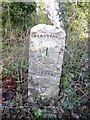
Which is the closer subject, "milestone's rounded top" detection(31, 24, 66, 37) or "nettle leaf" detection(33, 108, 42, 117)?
"milestone's rounded top" detection(31, 24, 66, 37)

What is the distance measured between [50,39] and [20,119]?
94 centimetres

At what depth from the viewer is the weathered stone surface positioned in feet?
10.1

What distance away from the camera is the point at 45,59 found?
3.17 meters

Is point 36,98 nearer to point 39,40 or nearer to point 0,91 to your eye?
point 0,91

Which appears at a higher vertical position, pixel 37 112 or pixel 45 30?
pixel 45 30

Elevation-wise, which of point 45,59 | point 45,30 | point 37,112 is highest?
point 45,30

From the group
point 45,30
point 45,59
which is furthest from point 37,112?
point 45,30

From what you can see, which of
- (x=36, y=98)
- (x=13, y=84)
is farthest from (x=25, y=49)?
(x=36, y=98)

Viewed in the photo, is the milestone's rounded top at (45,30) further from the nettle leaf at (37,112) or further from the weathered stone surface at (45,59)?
the nettle leaf at (37,112)

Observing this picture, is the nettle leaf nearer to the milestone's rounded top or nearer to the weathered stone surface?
the weathered stone surface

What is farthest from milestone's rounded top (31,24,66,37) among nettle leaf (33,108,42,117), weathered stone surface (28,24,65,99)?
nettle leaf (33,108,42,117)

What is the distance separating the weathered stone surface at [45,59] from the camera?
3066 millimetres

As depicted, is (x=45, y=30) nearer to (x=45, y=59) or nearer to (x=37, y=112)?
(x=45, y=59)

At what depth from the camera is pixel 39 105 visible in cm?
330
